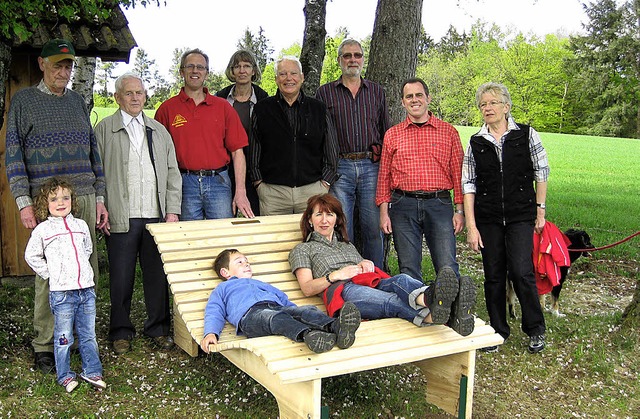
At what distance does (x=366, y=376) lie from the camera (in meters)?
4.93

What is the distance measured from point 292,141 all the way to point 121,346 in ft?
7.34

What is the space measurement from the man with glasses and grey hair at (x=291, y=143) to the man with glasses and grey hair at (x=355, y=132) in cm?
16

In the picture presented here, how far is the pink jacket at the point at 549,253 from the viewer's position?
554 cm

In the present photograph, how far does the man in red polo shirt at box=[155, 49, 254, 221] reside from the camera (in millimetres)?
5488

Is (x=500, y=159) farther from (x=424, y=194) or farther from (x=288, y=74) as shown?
(x=288, y=74)

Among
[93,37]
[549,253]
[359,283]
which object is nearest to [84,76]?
[93,37]

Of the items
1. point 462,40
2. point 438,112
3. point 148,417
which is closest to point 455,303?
point 148,417

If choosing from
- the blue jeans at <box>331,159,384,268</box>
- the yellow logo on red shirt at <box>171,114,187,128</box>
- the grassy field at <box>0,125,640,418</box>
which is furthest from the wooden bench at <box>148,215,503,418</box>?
the yellow logo on red shirt at <box>171,114,187,128</box>

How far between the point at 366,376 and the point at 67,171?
2.75 m

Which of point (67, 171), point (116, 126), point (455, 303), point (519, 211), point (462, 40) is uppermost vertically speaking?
point (462, 40)

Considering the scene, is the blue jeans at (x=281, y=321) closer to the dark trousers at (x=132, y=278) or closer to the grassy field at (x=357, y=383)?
the grassy field at (x=357, y=383)

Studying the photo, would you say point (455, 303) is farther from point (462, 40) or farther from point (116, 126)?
point (462, 40)

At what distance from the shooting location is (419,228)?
5.49 m

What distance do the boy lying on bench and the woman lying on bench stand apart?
0.39 metres
